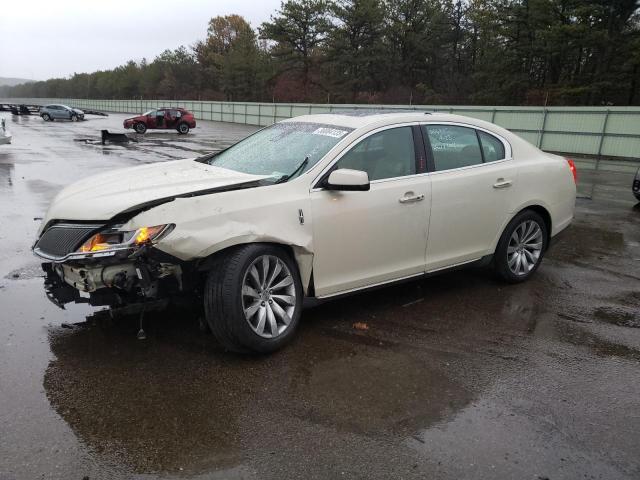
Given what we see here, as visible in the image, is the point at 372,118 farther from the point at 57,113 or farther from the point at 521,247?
the point at 57,113

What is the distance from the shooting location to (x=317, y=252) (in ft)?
12.7

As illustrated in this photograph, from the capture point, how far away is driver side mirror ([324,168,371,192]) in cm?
377

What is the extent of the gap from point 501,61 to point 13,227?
136 ft

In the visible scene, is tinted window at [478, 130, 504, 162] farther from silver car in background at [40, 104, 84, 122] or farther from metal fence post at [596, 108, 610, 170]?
silver car in background at [40, 104, 84, 122]

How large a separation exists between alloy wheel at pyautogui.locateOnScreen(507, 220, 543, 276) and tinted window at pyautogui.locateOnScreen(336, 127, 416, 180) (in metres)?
1.52

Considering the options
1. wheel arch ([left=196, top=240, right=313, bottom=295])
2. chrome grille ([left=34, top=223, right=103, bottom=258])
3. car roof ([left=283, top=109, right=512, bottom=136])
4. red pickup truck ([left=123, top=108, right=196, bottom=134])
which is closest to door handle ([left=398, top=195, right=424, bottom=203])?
car roof ([left=283, top=109, right=512, bottom=136])

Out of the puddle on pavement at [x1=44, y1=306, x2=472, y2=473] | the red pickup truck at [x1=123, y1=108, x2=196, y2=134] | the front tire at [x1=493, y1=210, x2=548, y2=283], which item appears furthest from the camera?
the red pickup truck at [x1=123, y1=108, x2=196, y2=134]

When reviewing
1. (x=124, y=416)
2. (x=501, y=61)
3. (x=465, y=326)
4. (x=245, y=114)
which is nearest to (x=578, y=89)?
(x=501, y=61)

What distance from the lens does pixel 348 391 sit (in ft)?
10.9

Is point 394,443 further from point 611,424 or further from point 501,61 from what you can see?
point 501,61

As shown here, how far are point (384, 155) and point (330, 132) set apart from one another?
49 centimetres

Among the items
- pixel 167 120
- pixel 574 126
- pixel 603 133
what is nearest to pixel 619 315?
pixel 603 133

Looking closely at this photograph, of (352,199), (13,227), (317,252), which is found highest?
(352,199)

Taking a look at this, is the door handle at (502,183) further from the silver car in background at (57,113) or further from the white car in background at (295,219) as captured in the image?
the silver car in background at (57,113)
